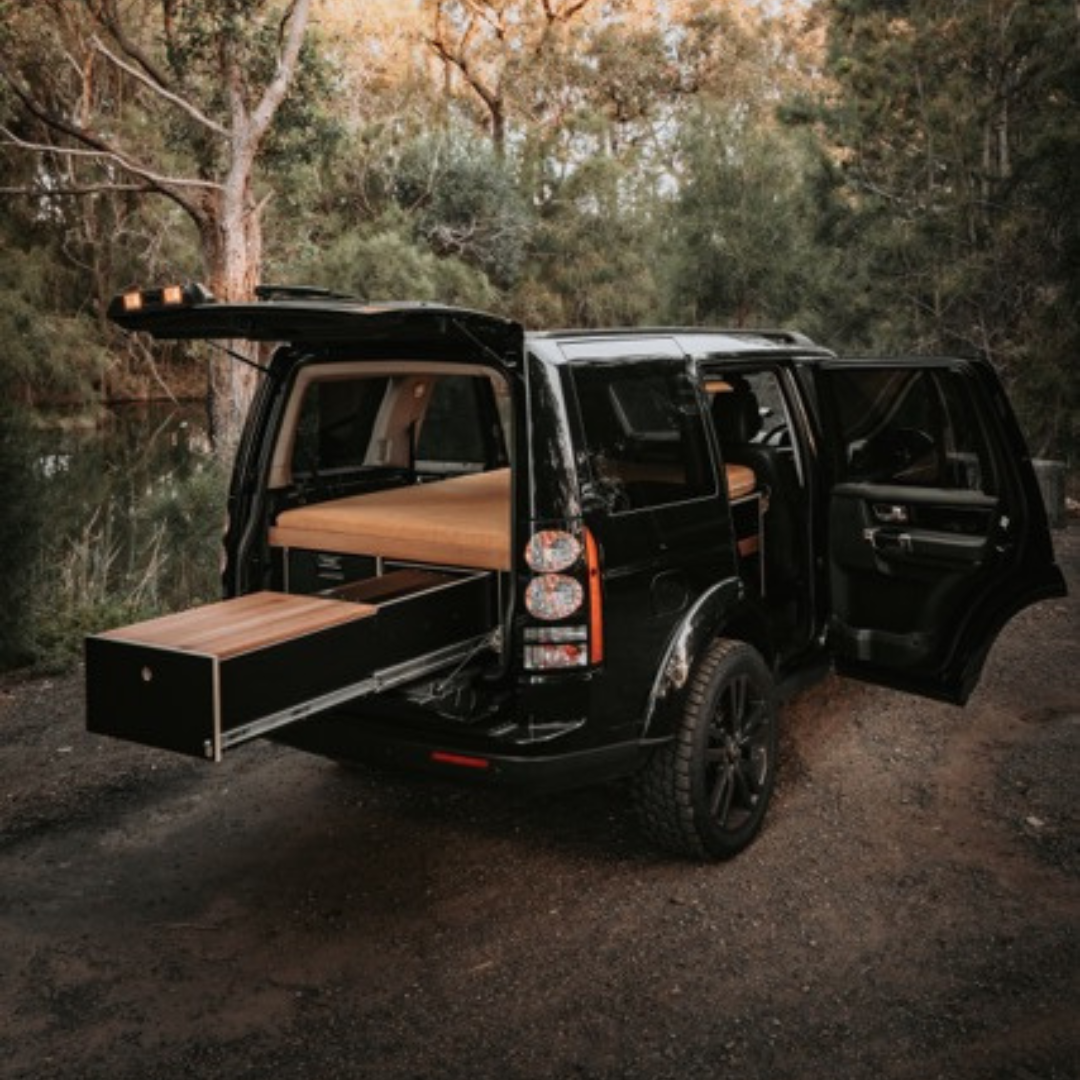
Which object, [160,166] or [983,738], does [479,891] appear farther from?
[160,166]

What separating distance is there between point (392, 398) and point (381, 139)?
21.1 m

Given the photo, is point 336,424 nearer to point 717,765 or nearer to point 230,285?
point 717,765

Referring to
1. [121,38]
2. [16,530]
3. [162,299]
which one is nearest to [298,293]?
[162,299]

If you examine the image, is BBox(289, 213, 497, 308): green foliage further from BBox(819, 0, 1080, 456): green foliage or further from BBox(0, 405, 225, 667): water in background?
BBox(819, 0, 1080, 456): green foliage

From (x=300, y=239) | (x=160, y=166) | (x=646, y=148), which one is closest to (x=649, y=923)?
(x=300, y=239)

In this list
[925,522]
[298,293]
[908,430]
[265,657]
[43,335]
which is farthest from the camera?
[43,335]

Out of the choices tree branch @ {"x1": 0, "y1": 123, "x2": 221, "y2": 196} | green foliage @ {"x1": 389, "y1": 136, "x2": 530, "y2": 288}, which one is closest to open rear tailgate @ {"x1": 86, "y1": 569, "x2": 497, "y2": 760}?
tree branch @ {"x1": 0, "y1": 123, "x2": 221, "y2": 196}

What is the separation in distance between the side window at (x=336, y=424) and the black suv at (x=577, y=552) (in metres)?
0.01

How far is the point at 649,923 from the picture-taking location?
12.8ft

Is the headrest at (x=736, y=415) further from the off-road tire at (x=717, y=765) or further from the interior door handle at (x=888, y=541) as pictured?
the off-road tire at (x=717, y=765)

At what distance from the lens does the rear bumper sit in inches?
143

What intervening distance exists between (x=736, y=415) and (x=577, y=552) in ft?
6.10

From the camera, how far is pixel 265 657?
3238 millimetres

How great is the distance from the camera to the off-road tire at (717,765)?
4.05 m
